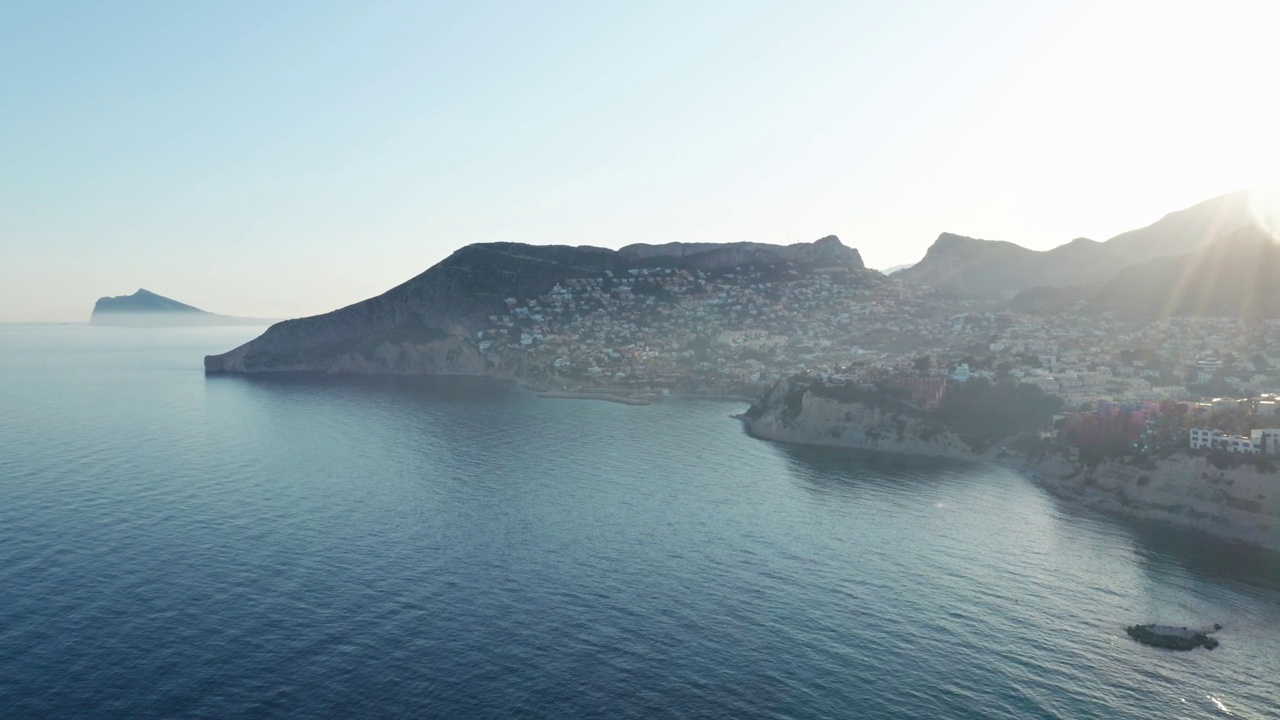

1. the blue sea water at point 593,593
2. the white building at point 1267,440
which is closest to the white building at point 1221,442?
the white building at point 1267,440

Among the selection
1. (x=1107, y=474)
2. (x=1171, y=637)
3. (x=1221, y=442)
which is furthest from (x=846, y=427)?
(x=1171, y=637)

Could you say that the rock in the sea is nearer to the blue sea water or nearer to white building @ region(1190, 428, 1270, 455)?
the blue sea water

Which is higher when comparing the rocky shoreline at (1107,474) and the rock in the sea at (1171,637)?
the rocky shoreline at (1107,474)

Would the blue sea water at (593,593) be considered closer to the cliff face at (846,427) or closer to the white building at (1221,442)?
the cliff face at (846,427)

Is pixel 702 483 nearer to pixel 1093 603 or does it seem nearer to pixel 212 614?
pixel 1093 603

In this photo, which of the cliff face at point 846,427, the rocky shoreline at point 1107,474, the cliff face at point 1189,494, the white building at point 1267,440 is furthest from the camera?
the cliff face at point 846,427

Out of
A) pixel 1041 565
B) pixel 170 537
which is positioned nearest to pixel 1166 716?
pixel 1041 565

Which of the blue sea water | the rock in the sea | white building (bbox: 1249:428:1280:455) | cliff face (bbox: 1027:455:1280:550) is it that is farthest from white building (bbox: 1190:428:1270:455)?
the rock in the sea

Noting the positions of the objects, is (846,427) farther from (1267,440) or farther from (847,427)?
(1267,440)
